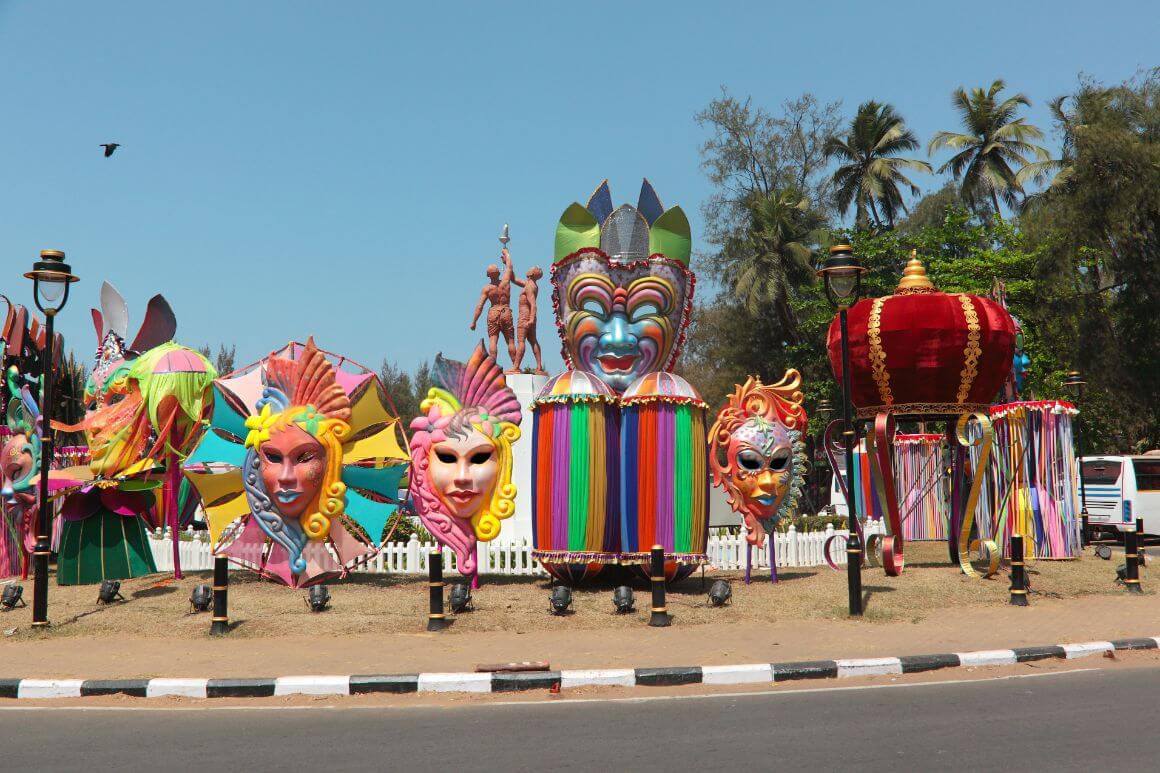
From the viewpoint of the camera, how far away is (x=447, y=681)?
9.20 m

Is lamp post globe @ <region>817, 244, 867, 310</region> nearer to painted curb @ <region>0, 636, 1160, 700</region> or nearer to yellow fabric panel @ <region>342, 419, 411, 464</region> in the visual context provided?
painted curb @ <region>0, 636, 1160, 700</region>

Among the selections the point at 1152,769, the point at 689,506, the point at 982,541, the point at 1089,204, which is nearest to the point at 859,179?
the point at 1089,204

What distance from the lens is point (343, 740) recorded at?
7.31 m

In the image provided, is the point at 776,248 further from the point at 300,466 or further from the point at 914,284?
the point at 300,466

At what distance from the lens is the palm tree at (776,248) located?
38.2 metres

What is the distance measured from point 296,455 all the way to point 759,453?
22.4ft

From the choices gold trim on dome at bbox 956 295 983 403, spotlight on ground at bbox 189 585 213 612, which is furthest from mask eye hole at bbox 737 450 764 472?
spotlight on ground at bbox 189 585 213 612

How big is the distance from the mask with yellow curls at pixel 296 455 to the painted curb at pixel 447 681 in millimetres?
5752

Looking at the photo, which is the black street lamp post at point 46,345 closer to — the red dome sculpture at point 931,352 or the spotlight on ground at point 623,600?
the spotlight on ground at point 623,600

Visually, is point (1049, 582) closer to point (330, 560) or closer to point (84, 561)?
point (330, 560)

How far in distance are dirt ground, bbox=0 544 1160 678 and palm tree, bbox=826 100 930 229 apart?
1027 inches

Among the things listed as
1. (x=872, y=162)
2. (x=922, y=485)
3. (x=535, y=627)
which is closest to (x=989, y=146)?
(x=872, y=162)

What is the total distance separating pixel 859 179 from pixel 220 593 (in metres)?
34.0

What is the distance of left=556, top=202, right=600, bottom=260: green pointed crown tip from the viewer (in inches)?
595
